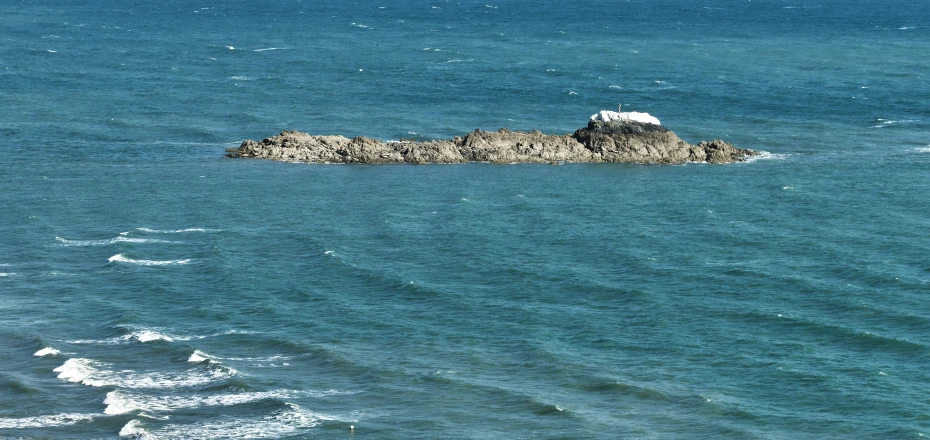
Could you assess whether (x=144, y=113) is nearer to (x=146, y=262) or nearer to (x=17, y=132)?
(x=17, y=132)

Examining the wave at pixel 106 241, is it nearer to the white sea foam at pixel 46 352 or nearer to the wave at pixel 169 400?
the white sea foam at pixel 46 352

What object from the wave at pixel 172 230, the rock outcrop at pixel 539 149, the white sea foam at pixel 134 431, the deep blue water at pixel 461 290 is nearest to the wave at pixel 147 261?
the deep blue water at pixel 461 290

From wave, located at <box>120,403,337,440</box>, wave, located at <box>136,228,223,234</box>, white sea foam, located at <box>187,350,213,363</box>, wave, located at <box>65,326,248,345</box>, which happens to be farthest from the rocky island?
wave, located at <box>120,403,337,440</box>

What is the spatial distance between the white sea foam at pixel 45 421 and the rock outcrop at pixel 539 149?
71.7m

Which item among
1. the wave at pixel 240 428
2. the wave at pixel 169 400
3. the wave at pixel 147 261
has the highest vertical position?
the wave at pixel 147 261

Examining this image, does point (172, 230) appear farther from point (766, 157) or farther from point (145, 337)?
point (766, 157)

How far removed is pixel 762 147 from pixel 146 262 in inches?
2976

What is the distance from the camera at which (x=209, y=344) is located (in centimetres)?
8825

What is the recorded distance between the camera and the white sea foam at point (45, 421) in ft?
245

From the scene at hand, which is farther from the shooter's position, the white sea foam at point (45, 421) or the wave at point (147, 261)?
the wave at point (147, 261)

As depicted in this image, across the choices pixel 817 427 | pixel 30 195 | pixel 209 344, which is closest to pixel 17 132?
pixel 30 195

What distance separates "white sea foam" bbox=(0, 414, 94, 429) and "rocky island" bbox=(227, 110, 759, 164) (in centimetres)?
7169

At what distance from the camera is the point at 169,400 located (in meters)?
78.7

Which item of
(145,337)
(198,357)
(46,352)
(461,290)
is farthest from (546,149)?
(46,352)
